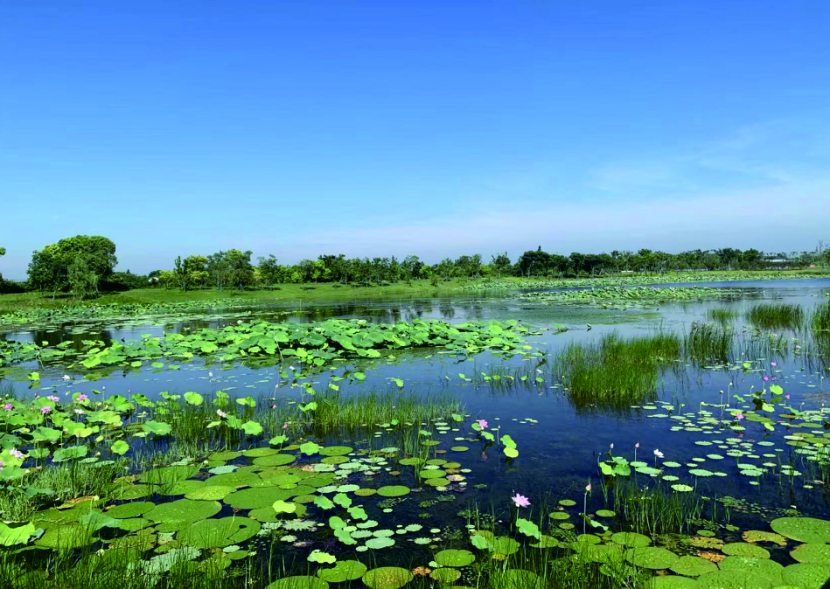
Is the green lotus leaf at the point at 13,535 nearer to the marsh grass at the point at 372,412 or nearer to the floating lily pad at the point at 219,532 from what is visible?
the floating lily pad at the point at 219,532

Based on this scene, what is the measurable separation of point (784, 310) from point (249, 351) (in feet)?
58.6

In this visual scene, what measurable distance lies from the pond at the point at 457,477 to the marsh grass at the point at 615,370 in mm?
60

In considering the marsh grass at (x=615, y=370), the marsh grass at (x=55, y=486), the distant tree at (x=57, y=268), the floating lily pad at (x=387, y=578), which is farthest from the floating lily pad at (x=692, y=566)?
the distant tree at (x=57, y=268)

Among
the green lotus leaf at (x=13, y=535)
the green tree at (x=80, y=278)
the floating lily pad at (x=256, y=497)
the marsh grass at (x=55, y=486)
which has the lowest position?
the floating lily pad at (x=256, y=497)

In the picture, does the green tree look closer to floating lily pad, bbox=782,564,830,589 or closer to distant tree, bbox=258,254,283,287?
distant tree, bbox=258,254,283,287

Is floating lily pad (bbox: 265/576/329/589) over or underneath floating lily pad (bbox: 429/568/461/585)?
over

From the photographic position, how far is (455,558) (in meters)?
3.61

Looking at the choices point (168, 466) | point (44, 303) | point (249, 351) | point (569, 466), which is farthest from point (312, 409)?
point (44, 303)

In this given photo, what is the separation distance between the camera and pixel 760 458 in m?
5.50

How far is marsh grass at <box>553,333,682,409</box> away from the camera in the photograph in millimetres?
→ 8516

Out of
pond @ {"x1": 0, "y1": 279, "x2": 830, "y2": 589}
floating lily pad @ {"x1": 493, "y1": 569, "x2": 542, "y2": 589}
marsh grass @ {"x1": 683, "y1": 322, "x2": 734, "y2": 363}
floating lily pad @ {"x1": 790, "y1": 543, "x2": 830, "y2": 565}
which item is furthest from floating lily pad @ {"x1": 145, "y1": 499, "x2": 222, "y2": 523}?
marsh grass @ {"x1": 683, "y1": 322, "x2": 734, "y2": 363}

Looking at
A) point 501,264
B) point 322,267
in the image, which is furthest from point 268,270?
point 501,264

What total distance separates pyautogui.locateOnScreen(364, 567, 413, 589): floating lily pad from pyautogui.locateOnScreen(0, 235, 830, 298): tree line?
39.4 m

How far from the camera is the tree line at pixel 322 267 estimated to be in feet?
160
